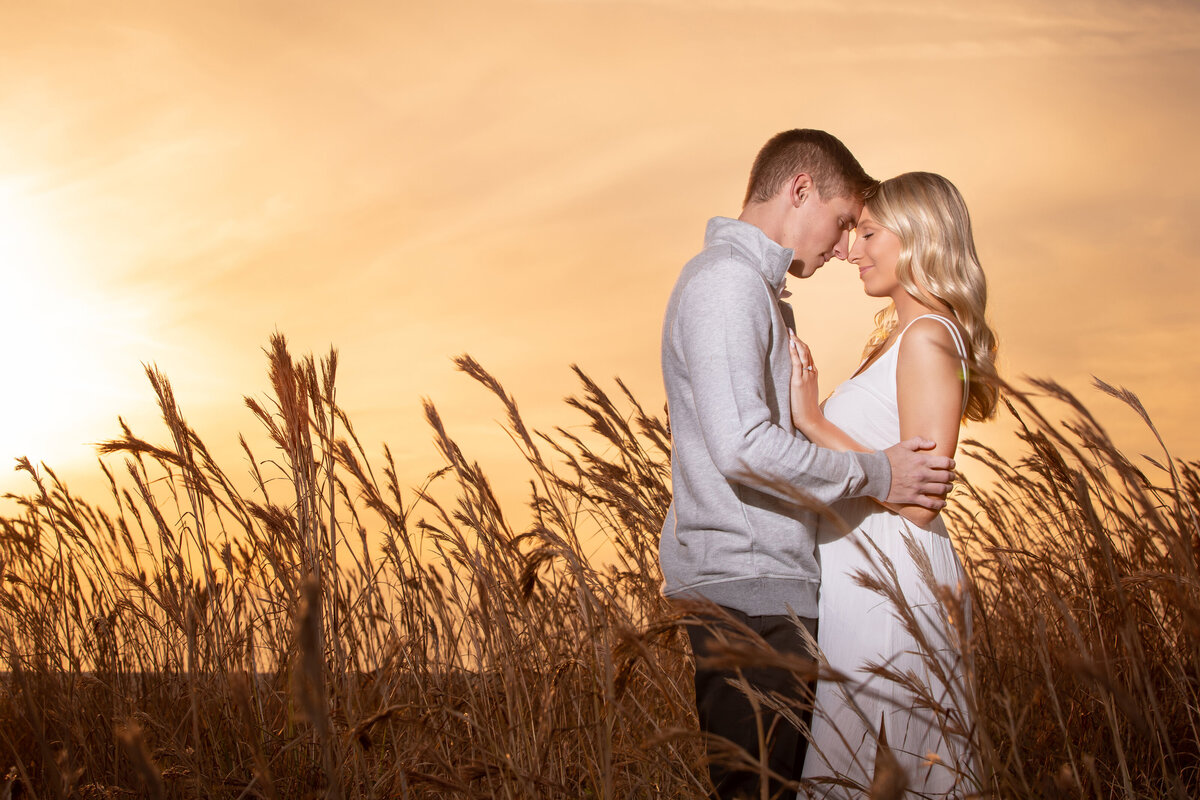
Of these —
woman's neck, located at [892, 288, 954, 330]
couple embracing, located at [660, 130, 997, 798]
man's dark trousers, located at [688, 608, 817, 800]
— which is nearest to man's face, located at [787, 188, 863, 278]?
couple embracing, located at [660, 130, 997, 798]

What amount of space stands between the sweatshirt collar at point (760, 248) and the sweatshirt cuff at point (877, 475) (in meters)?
0.45

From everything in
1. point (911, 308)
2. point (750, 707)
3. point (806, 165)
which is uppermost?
point (806, 165)

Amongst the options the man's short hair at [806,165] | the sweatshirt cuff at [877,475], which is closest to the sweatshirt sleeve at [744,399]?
the sweatshirt cuff at [877,475]

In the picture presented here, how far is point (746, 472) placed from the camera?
1.65 m

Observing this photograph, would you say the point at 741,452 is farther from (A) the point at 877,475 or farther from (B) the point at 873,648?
(B) the point at 873,648

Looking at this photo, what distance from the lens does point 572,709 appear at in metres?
2.48

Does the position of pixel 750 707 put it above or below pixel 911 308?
below

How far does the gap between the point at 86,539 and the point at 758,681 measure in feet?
9.18

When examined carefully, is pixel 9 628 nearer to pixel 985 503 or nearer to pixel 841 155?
pixel 841 155

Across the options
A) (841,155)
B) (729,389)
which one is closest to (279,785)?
(729,389)

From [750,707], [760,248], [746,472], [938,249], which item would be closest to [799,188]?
[760,248]

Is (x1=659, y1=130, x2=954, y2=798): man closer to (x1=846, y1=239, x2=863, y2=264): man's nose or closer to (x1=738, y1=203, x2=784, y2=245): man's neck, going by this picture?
(x1=738, y1=203, x2=784, y2=245): man's neck

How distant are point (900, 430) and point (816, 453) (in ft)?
1.51

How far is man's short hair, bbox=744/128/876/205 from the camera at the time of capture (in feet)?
7.16
